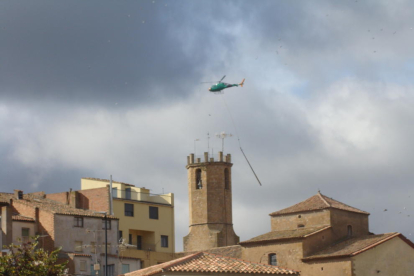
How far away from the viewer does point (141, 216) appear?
77.6 meters

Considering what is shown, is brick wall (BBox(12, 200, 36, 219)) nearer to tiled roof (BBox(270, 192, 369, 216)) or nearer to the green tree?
tiled roof (BBox(270, 192, 369, 216))

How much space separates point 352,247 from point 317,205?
704 centimetres

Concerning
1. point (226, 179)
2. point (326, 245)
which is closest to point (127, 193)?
point (326, 245)

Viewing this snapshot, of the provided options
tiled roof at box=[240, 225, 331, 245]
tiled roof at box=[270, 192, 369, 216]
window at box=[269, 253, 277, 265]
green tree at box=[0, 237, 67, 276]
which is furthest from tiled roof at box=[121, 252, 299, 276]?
tiled roof at box=[270, 192, 369, 216]

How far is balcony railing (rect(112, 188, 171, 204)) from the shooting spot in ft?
252

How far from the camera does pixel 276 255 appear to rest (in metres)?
61.9

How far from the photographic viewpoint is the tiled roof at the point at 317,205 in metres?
65.2

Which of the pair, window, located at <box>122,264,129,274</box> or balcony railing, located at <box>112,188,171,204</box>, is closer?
window, located at <box>122,264,129,274</box>

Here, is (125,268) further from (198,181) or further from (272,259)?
(198,181)

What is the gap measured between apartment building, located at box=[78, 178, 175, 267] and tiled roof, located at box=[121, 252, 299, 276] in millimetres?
29039

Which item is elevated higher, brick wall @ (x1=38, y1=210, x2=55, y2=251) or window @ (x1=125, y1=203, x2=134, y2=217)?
window @ (x1=125, y1=203, x2=134, y2=217)

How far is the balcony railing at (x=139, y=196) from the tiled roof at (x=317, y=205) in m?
15.3

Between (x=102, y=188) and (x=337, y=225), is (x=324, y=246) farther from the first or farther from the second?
(x=102, y=188)

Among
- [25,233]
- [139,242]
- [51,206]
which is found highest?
[51,206]
